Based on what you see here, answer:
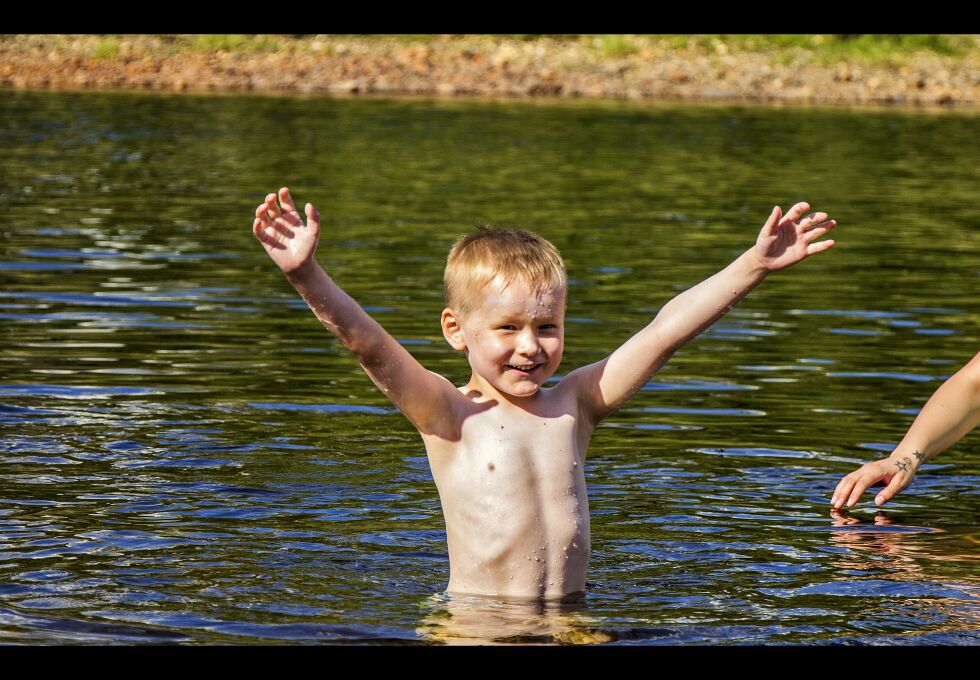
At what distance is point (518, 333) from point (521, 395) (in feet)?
0.86

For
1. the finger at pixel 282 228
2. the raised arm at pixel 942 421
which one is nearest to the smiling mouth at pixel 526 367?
the finger at pixel 282 228

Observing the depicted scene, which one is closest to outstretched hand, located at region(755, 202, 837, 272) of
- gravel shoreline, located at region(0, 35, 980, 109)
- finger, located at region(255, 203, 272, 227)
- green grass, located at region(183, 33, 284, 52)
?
finger, located at region(255, 203, 272, 227)

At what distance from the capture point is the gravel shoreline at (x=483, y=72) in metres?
36.1

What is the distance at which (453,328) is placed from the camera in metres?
5.69

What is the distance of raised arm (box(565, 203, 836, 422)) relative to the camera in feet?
17.6

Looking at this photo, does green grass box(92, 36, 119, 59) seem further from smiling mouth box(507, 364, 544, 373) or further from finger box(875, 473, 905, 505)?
smiling mouth box(507, 364, 544, 373)

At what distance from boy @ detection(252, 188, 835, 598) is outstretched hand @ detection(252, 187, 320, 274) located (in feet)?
1.39

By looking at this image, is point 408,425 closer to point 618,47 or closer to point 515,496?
point 515,496

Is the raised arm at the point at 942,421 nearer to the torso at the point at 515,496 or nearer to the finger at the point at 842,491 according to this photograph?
the finger at the point at 842,491

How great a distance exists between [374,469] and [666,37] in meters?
33.6

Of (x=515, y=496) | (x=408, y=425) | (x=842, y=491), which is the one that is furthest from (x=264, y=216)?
(x=408, y=425)

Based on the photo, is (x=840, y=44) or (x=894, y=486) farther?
(x=840, y=44)
